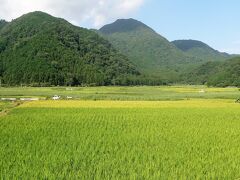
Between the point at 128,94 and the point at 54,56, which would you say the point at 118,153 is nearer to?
the point at 128,94

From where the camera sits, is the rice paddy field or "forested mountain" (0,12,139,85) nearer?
the rice paddy field

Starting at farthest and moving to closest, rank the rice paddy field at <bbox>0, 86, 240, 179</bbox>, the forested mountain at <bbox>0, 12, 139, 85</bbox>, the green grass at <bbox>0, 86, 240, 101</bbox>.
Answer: the forested mountain at <bbox>0, 12, 139, 85</bbox> < the green grass at <bbox>0, 86, 240, 101</bbox> < the rice paddy field at <bbox>0, 86, 240, 179</bbox>

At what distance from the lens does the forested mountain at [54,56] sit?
406 ft

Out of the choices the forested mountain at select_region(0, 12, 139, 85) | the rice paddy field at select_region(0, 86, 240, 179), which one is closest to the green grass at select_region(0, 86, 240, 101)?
the rice paddy field at select_region(0, 86, 240, 179)

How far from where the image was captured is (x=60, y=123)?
22.0 meters

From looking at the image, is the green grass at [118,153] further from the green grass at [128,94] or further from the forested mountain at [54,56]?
the forested mountain at [54,56]

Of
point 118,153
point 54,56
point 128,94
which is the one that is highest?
point 54,56

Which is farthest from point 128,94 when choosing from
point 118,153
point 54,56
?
point 54,56

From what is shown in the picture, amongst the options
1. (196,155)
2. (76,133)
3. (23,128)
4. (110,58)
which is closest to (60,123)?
(23,128)

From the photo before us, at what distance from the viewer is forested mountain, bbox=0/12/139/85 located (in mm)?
123875

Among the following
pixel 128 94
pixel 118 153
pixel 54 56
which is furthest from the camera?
pixel 54 56

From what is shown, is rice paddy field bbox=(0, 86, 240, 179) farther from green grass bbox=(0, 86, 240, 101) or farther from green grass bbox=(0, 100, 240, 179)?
green grass bbox=(0, 86, 240, 101)

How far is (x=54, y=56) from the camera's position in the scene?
142125 millimetres

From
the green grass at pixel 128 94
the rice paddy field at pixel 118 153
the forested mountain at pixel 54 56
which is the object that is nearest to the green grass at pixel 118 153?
the rice paddy field at pixel 118 153
